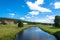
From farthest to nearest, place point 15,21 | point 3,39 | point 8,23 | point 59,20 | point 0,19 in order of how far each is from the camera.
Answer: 1. point 15,21
2. point 0,19
3. point 8,23
4. point 59,20
5. point 3,39

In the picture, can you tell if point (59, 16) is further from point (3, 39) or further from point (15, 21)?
point (3, 39)

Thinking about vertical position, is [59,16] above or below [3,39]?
above

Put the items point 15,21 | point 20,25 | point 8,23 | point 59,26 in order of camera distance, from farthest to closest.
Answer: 1. point 15,21
2. point 8,23
3. point 20,25
4. point 59,26

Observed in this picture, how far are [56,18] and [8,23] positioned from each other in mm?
28544

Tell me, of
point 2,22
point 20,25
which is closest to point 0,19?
point 2,22

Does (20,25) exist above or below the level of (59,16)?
below

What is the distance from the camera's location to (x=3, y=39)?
25047mm

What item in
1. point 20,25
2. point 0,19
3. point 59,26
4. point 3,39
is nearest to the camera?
point 3,39

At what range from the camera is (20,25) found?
241 feet

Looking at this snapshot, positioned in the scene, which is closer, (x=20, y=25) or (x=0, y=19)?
(x=20, y=25)

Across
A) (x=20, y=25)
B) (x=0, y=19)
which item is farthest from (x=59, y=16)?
(x=0, y=19)

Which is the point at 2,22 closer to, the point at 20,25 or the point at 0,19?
the point at 0,19

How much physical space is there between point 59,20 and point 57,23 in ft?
16.1

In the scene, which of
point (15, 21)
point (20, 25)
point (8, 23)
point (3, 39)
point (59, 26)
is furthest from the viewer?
point (15, 21)
